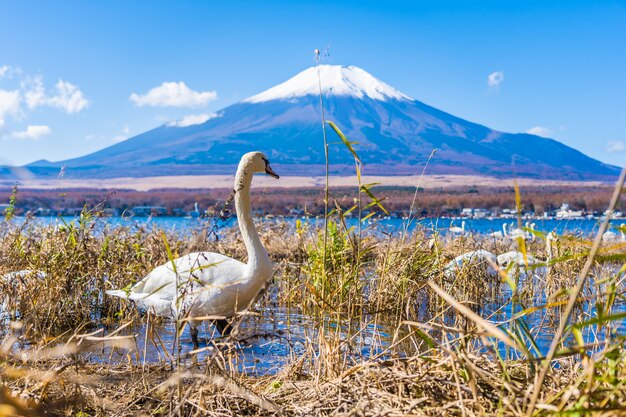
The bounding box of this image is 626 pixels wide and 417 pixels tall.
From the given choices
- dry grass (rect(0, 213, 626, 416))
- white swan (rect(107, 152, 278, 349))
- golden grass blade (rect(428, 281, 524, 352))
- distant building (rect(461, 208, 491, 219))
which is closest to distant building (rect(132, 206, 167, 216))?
dry grass (rect(0, 213, 626, 416))

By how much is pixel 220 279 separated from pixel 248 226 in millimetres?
620

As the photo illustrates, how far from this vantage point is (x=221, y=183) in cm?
13150

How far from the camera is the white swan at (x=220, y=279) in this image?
548 cm

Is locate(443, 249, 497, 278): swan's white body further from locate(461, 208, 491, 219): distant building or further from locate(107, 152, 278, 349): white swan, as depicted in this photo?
locate(107, 152, 278, 349): white swan

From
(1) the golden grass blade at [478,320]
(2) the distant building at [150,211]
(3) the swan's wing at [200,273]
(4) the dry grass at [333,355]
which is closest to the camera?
(1) the golden grass blade at [478,320]

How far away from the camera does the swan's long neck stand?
571cm

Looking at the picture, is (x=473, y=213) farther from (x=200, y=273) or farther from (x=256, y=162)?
(x=200, y=273)

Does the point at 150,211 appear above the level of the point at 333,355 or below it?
above

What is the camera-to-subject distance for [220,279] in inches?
225

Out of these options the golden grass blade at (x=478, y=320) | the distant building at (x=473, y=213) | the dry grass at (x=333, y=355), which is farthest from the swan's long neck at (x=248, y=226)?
the distant building at (x=473, y=213)

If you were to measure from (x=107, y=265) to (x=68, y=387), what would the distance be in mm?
4330

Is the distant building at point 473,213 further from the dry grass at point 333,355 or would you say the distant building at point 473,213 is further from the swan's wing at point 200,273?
the swan's wing at point 200,273

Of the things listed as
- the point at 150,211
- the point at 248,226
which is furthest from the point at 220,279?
the point at 150,211

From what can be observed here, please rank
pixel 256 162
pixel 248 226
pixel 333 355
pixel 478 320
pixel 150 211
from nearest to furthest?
pixel 478 320 < pixel 333 355 < pixel 248 226 < pixel 256 162 < pixel 150 211
